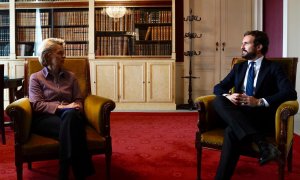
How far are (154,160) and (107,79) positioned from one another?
11.0 ft

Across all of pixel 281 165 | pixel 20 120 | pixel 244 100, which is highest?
pixel 244 100

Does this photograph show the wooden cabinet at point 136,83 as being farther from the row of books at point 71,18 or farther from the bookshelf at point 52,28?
the row of books at point 71,18

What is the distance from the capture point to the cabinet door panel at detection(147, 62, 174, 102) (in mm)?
6164

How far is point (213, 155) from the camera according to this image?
319 centimetres

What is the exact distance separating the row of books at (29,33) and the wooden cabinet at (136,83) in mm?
1003

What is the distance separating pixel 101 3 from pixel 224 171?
4.68 meters

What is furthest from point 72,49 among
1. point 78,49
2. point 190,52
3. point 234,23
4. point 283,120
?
point 283,120

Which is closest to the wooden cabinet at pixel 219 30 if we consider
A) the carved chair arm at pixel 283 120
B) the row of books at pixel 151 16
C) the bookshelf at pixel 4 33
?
the row of books at pixel 151 16

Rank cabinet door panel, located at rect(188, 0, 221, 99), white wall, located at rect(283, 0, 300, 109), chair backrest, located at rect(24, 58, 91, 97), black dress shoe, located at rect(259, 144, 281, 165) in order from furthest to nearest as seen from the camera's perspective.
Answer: cabinet door panel, located at rect(188, 0, 221, 99) → white wall, located at rect(283, 0, 300, 109) → chair backrest, located at rect(24, 58, 91, 97) → black dress shoe, located at rect(259, 144, 281, 165)

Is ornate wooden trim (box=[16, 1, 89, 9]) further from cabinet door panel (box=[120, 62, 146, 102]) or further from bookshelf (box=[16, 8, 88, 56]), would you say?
cabinet door panel (box=[120, 62, 146, 102])

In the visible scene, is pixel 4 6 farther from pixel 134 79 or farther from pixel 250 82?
pixel 250 82

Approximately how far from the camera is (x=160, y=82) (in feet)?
20.3

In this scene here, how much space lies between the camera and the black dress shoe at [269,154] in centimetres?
Answer: 215

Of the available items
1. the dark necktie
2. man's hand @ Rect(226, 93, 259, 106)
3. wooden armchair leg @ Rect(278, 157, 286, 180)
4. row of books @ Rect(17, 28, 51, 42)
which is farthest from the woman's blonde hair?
row of books @ Rect(17, 28, 51, 42)
